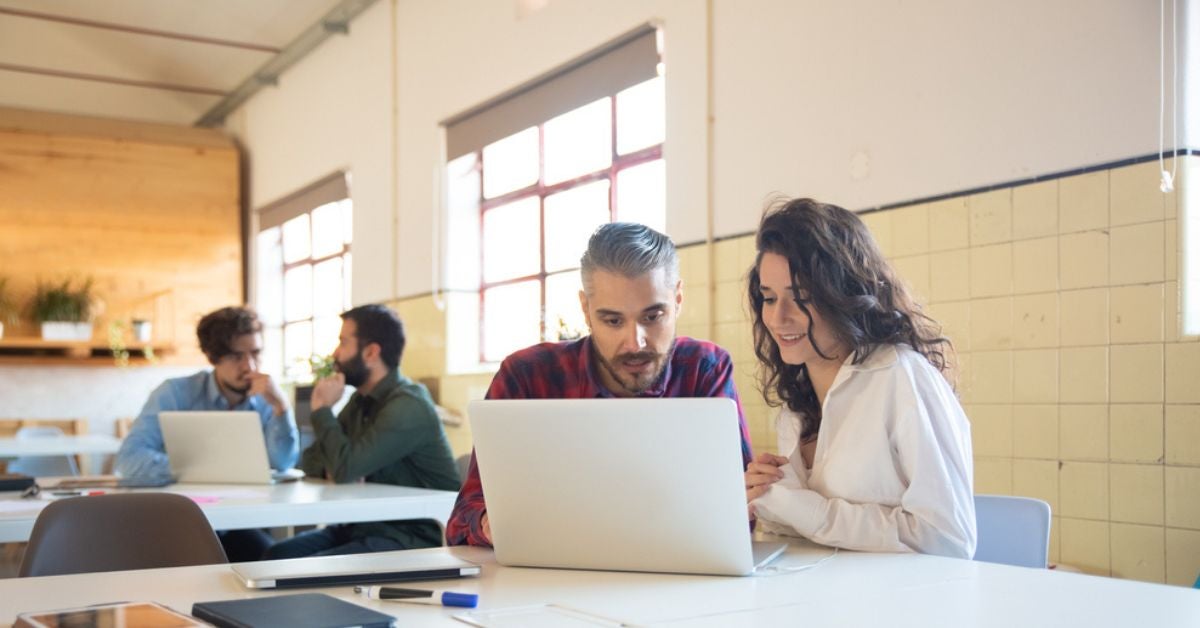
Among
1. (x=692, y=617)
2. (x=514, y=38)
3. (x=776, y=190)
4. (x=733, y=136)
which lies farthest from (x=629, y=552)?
(x=514, y=38)

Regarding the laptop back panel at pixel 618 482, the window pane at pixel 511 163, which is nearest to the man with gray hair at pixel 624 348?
the laptop back panel at pixel 618 482

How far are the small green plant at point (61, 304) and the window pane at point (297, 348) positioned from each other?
1.50 metres

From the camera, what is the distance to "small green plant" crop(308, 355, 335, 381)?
725 cm

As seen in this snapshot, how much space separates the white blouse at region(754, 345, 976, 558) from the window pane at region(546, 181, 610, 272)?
377 centimetres

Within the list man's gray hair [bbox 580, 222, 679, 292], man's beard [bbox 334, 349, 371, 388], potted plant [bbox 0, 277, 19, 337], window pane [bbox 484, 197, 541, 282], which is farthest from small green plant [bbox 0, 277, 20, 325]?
man's gray hair [bbox 580, 222, 679, 292]

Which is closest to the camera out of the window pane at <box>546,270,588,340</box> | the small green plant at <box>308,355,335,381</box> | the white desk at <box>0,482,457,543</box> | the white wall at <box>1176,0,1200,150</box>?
the white desk at <box>0,482,457,543</box>

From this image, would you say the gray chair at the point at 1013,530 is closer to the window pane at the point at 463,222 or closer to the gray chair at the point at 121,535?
→ the gray chair at the point at 121,535

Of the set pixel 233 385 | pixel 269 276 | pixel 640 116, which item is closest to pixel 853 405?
pixel 233 385

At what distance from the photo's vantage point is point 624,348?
2.30 meters

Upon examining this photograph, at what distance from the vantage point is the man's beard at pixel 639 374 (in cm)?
231

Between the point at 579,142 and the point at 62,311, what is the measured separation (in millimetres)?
4957

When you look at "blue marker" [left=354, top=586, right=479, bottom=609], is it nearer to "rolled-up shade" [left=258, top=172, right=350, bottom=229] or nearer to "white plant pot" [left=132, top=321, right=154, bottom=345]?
"rolled-up shade" [left=258, top=172, right=350, bottom=229]

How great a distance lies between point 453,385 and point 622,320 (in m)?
4.46

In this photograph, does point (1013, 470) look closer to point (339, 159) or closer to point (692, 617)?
point (692, 617)
